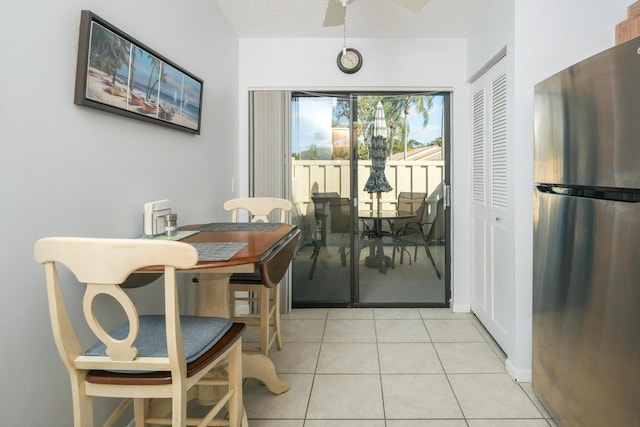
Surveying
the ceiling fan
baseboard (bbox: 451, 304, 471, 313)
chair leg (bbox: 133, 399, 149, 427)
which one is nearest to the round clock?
the ceiling fan

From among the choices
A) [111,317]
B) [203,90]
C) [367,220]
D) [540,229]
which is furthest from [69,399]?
[367,220]

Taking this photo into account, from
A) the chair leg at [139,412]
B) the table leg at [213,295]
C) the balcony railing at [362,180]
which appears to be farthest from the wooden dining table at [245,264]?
the balcony railing at [362,180]

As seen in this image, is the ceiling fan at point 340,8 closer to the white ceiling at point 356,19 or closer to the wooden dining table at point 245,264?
the white ceiling at point 356,19

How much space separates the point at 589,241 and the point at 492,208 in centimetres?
128

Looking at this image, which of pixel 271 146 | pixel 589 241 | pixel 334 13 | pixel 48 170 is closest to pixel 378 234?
pixel 271 146

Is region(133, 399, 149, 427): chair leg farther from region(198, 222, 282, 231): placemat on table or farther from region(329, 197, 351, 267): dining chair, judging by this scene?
region(329, 197, 351, 267): dining chair

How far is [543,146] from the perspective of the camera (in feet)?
5.74

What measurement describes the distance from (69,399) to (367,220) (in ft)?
8.38

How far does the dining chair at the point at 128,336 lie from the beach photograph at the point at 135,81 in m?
0.70

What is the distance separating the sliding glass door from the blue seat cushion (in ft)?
6.81

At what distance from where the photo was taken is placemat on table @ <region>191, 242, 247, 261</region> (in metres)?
1.32

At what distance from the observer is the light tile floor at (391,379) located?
183 centimetres

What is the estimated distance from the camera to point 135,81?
1.67m

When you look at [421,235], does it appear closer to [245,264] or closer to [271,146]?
[271,146]
